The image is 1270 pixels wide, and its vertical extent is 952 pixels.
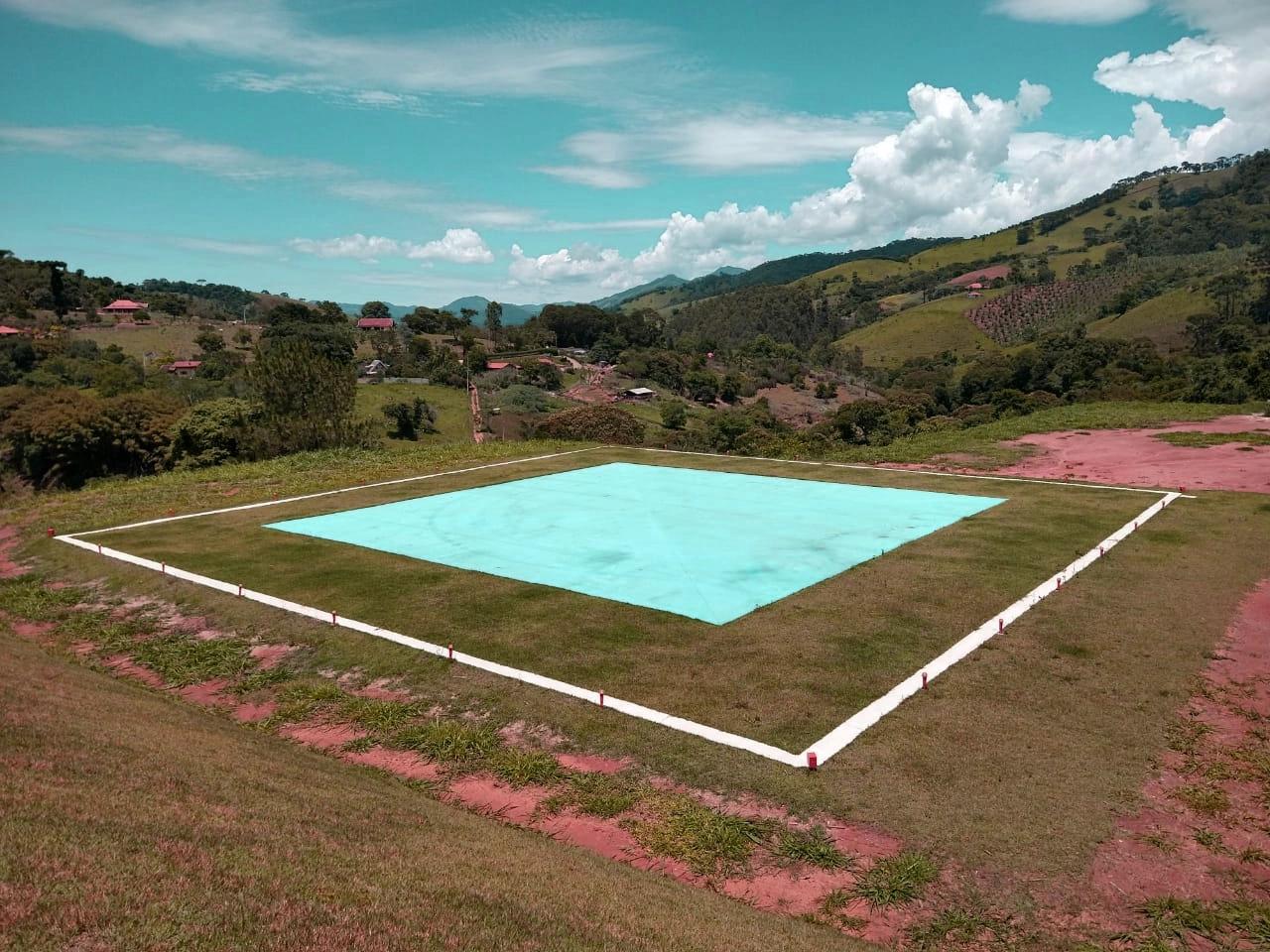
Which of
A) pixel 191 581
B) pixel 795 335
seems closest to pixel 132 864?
pixel 191 581

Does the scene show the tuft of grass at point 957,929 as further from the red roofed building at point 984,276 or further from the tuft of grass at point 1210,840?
the red roofed building at point 984,276

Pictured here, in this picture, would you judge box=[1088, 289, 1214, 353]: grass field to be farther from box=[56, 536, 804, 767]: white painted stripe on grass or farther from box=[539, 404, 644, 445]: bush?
box=[56, 536, 804, 767]: white painted stripe on grass

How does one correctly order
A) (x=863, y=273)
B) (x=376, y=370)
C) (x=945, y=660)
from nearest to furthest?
(x=945, y=660) < (x=376, y=370) < (x=863, y=273)

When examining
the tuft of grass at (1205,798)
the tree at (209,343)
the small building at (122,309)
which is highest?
the small building at (122,309)

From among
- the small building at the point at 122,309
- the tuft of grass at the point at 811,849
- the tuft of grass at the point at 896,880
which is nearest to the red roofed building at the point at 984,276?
the small building at the point at 122,309

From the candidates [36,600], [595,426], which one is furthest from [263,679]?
[595,426]

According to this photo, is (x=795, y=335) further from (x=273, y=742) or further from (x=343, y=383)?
(x=273, y=742)

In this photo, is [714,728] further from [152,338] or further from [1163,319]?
[152,338]
